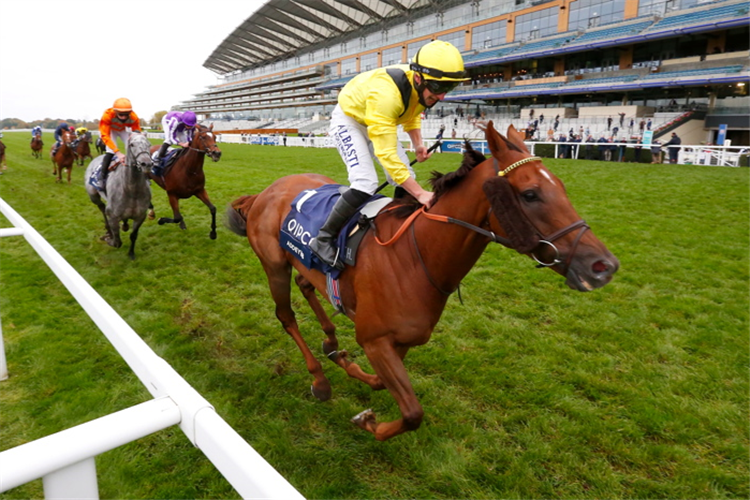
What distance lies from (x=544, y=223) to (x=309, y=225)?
1.63 m

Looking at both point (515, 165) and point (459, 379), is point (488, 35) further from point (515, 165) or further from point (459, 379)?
point (515, 165)

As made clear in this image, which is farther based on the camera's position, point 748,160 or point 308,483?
point 748,160

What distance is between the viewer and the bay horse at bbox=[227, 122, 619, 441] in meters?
1.87

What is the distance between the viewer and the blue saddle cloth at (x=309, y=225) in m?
2.79

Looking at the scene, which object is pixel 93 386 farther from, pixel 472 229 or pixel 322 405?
pixel 472 229

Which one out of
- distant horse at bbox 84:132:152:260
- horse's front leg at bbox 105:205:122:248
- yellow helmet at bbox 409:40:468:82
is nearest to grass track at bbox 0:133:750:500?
horse's front leg at bbox 105:205:122:248

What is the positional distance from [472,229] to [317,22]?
7114cm

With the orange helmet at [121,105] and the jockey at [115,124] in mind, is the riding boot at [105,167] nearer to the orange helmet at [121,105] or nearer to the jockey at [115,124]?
the jockey at [115,124]

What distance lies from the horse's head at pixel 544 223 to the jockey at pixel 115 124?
235 inches

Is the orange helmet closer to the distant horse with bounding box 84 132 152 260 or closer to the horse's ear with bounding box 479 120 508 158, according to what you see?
the distant horse with bounding box 84 132 152 260

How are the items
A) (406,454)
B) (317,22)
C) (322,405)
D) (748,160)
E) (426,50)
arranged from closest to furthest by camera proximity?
(426,50) < (406,454) < (322,405) < (748,160) < (317,22)

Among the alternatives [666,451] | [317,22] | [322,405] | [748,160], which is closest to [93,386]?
[322,405]

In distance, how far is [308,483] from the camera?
240 cm

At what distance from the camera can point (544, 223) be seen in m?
1.89
